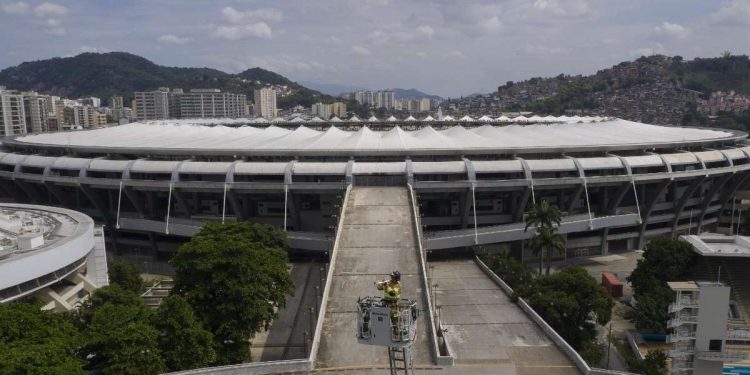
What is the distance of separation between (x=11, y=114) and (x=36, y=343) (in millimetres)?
116322

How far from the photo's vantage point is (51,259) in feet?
80.2

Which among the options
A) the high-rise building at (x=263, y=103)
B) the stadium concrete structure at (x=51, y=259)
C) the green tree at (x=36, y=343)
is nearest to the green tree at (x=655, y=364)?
the green tree at (x=36, y=343)

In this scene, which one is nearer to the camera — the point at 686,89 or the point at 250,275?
the point at 250,275

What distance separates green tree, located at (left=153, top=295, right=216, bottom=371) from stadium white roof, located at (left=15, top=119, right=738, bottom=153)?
26563 mm

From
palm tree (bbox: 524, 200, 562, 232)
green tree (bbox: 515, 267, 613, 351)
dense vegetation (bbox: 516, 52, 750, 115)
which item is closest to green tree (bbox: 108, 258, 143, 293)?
green tree (bbox: 515, 267, 613, 351)

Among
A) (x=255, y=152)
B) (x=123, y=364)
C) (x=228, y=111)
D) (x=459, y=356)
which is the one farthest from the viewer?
(x=228, y=111)

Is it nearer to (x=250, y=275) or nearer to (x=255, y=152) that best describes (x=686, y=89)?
(x=255, y=152)

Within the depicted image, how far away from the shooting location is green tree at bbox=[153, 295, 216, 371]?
19.6 m

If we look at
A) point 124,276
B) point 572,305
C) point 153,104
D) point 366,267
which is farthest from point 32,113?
point 572,305

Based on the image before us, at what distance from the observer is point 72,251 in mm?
26031

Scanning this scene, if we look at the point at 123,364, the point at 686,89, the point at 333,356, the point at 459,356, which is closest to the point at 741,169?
the point at 459,356

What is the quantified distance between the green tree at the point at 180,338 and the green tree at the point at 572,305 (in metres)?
16.1

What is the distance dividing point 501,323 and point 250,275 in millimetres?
12363

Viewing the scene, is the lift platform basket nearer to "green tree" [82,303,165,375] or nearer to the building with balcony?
"green tree" [82,303,165,375]
